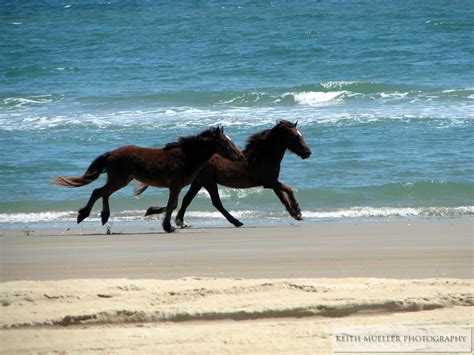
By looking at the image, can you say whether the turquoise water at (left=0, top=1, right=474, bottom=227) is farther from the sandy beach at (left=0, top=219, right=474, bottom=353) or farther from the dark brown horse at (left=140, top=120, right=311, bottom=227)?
the sandy beach at (left=0, top=219, right=474, bottom=353)

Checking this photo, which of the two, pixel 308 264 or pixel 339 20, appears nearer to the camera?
pixel 308 264

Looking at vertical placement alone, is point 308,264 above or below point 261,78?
above

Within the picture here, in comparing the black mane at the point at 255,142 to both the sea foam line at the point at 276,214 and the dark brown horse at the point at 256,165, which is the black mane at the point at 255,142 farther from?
the sea foam line at the point at 276,214

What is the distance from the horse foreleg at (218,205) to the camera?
472 inches

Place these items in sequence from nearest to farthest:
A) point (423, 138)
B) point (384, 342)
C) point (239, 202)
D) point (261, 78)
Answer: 1. point (384, 342)
2. point (239, 202)
3. point (423, 138)
4. point (261, 78)

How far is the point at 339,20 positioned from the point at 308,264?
83.6 feet

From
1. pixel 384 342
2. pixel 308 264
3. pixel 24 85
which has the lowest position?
pixel 24 85

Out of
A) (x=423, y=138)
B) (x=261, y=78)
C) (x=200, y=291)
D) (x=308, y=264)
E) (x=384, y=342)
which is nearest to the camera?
(x=384, y=342)

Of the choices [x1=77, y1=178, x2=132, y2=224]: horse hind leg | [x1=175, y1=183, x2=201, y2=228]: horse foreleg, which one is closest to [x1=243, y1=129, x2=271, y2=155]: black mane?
[x1=175, y1=183, x2=201, y2=228]: horse foreleg

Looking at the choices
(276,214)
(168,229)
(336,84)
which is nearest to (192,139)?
(168,229)

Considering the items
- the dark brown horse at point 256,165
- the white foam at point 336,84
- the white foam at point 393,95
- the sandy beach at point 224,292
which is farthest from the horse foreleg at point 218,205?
the white foam at point 336,84

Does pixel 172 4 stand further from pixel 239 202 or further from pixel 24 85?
pixel 239 202

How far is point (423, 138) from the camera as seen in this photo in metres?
18.0

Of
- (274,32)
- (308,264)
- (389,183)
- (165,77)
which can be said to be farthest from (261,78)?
(308,264)
